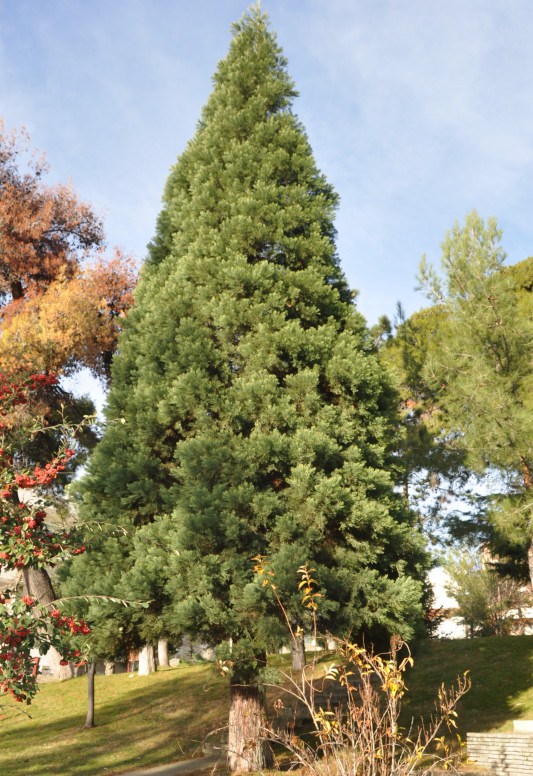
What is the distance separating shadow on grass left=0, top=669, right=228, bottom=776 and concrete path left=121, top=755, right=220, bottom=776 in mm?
277

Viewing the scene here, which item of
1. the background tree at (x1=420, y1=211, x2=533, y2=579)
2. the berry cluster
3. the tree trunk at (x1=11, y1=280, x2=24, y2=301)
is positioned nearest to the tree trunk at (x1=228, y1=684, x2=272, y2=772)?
the berry cluster

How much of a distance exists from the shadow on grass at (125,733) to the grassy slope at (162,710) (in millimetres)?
18

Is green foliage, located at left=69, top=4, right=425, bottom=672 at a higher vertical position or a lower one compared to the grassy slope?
higher

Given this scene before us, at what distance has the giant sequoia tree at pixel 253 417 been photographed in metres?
8.78

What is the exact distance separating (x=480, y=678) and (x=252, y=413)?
28.9 feet

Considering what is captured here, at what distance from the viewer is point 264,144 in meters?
11.6

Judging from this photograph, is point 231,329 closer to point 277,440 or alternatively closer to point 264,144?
point 277,440

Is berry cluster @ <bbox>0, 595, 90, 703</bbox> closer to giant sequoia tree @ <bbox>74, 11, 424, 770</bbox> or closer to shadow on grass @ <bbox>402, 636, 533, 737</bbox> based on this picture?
giant sequoia tree @ <bbox>74, 11, 424, 770</bbox>

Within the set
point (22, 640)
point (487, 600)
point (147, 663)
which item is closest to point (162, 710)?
point (147, 663)

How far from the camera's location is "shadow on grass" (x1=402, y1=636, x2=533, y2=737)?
1216cm

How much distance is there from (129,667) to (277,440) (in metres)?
20.5

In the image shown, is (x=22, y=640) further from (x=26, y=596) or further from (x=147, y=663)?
(x=147, y=663)

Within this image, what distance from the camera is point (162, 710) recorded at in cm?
1511

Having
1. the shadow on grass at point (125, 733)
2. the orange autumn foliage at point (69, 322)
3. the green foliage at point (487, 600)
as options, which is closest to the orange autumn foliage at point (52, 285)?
the orange autumn foliage at point (69, 322)
